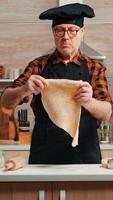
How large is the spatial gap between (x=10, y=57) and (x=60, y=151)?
1.52m

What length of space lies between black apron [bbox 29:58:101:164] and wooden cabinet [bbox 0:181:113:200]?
32 centimetres

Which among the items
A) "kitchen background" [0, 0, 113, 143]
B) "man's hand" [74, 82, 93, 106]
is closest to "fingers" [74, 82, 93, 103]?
"man's hand" [74, 82, 93, 106]

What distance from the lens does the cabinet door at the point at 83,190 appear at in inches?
47.4

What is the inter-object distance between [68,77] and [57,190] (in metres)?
0.56

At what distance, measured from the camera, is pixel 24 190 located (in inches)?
47.5

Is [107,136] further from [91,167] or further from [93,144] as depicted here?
[91,167]

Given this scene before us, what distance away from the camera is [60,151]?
1530 mm

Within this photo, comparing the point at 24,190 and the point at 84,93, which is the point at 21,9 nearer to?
the point at 84,93

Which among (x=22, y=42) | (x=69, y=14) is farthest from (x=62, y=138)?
(x=22, y=42)

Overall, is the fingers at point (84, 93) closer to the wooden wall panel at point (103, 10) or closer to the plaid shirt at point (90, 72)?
the plaid shirt at point (90, 72)

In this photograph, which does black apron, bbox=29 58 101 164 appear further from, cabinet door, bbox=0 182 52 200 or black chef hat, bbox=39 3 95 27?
cabinet door, bbox=0 182 52 200

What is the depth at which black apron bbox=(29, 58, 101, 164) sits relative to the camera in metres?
1.53

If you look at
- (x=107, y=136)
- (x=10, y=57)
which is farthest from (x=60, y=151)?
(x=10, y=57)

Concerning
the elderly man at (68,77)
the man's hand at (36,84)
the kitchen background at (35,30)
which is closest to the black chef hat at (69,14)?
the elderly man at (68,77)
